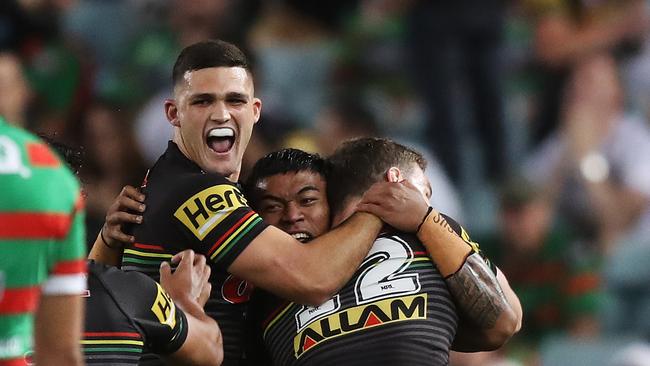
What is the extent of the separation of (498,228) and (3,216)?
6.31 m

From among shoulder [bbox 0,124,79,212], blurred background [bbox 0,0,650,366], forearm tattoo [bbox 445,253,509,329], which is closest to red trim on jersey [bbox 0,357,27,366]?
shoulder [bbox 0,124,79,212]

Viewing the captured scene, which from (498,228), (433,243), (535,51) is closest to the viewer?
(433,243)

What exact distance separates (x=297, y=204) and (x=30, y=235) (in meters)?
1.87

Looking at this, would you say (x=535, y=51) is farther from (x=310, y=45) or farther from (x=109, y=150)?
(x=109, y=150)

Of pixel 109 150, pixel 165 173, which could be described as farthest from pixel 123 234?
pixel 109 150

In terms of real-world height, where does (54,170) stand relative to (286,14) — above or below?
below

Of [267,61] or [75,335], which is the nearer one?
[75,335]

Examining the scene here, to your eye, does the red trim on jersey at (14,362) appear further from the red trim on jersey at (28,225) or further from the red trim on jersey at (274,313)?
the red trim on jersey at (274,313)

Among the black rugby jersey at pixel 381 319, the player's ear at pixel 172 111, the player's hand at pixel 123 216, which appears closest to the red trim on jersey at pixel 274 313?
the black rugby jersey at pixel 381 319

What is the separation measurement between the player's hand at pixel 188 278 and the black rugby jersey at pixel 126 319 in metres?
0.17

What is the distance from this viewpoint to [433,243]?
437 cm

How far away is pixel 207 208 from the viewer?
4.29m

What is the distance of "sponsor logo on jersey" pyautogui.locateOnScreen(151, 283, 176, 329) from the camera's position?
156 inches

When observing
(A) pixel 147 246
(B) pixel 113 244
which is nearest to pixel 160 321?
(A) pixel 147 246
